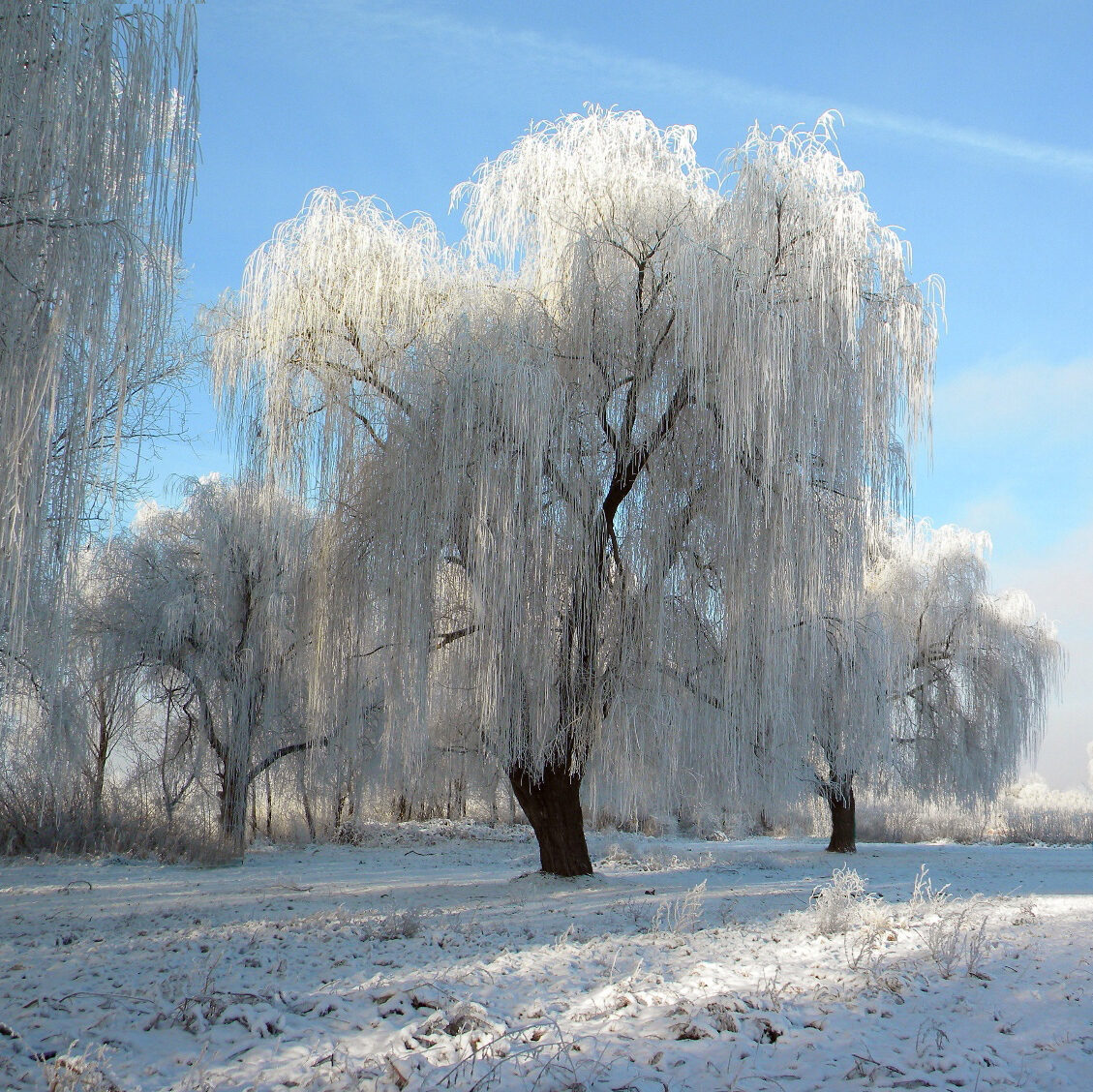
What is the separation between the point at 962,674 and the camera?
1548 centimetres

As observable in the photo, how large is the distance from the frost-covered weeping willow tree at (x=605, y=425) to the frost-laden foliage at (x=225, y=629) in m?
3.88

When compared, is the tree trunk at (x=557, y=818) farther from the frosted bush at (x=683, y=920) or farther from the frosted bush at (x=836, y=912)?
the frosted bush at (x=836, y=912)

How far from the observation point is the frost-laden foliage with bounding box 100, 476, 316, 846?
12.0 meters

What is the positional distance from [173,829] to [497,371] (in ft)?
24.6

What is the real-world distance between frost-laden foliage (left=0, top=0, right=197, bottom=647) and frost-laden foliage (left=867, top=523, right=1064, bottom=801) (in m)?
13.3

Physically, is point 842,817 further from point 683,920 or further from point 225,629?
point 683,920

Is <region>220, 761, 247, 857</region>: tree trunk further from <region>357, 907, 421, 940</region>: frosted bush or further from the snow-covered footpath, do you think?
<region>357, 907, 421, 940</region>: frosted bush

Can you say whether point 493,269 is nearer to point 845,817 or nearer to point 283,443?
point 283,443

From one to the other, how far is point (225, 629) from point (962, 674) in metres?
11.7

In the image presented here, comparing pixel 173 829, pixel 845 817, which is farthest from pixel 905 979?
pixel 845 817

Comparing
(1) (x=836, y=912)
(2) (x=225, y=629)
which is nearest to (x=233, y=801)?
(2) (x=225, y=629)

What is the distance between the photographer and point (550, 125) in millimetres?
8422

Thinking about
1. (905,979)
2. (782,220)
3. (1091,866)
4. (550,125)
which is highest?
(550,125)

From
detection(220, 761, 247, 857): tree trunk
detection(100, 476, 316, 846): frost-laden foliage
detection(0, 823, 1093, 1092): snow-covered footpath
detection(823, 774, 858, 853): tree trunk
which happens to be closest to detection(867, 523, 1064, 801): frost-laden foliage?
detection(823, 774, 858, 853): tree trunk
